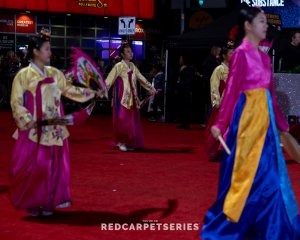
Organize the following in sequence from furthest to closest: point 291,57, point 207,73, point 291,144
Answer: point 207,73, point 291,57, point 291,144

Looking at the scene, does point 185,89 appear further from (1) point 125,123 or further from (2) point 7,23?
(2) point 7,23

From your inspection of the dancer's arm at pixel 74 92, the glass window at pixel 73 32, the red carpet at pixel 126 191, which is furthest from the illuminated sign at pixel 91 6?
the dancer's arm at pixel 74 92

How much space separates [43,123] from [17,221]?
887mm

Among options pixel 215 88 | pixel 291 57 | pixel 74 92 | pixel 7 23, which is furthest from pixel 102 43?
pixel 74 92

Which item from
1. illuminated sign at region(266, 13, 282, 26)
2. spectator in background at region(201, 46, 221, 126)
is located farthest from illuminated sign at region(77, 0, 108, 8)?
spectator in background at region(201, 46, 221, 126)

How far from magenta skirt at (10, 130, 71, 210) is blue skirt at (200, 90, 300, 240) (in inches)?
69.1

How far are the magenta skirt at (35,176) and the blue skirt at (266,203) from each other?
1.76m

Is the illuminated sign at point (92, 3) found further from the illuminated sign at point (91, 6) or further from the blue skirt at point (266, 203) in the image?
the blue skirt at point (266, 203)

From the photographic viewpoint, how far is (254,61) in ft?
15.0

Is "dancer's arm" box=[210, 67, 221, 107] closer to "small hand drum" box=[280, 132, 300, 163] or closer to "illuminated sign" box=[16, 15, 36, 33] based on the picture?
"small hand drum" box=[280, 132, 300, 163]

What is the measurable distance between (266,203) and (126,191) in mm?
2880

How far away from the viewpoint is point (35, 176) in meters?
5.66

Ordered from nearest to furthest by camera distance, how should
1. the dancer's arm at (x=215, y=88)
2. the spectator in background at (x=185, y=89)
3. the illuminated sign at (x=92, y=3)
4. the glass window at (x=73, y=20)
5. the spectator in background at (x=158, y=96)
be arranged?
the dancer's arm at (x=215, y=88), the spectator in background at (x=185, y=89), the spectator in background at (x=158, y=96), the illuminated sign at (x=92, y=3), the glass window at (x=73, y=20)

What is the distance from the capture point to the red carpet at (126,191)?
5.35 m
